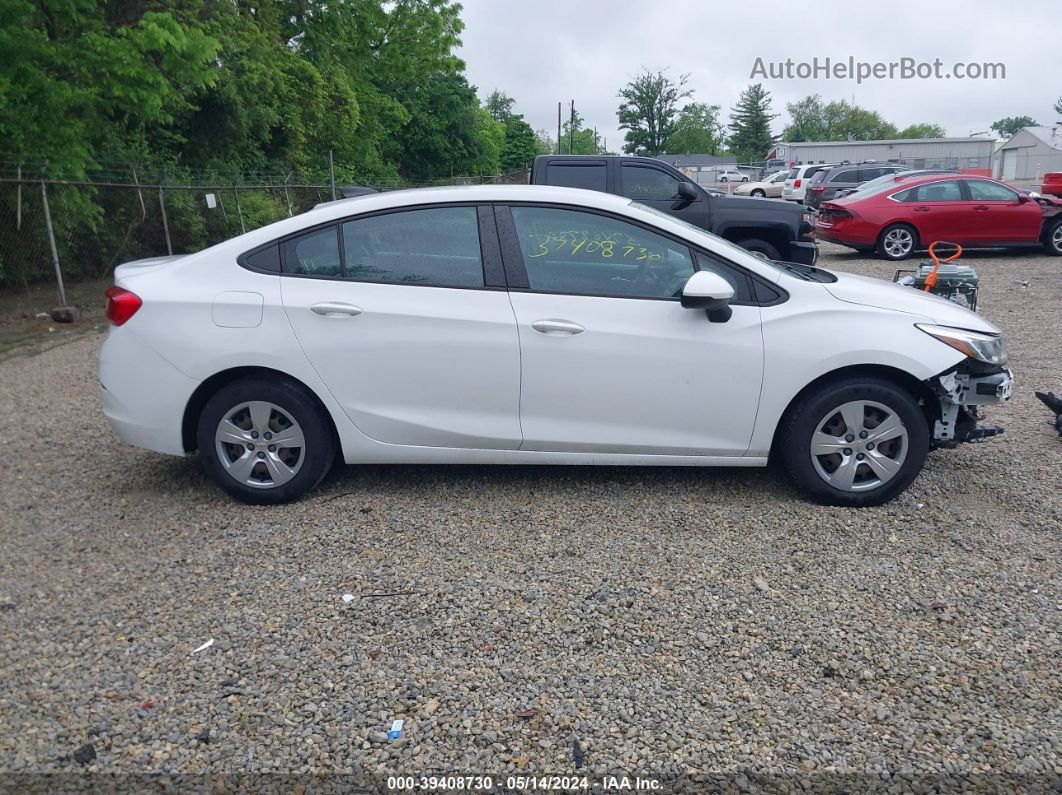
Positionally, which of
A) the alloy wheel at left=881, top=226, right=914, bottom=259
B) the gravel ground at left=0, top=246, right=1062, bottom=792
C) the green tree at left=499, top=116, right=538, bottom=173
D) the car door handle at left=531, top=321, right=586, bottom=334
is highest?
the green tree at left=499, top=116, right=538, bottom=173

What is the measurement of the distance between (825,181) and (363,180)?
574 inches

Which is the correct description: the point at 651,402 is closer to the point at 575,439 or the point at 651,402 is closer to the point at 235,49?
the point at 575,439

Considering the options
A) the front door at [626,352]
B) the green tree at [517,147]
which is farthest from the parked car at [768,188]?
the front door at [626,352]

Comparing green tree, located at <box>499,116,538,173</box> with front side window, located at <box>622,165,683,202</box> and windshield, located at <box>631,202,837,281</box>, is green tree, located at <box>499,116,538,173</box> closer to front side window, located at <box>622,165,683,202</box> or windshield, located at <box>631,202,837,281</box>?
front side window, located at <box>622,165,683,202</box>

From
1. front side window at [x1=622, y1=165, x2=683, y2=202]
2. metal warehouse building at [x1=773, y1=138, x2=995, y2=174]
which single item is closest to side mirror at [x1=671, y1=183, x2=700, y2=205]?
front side window at [x1=622, y1=165, x2=683, y2=202]

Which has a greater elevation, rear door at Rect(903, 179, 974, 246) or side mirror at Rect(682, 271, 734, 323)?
side mirror at Rect(682, 271, 734, 323)

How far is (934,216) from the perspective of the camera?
54.9ft

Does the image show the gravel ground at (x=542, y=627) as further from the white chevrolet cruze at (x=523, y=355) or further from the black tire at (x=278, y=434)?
the white chevrolet cruze at (x=523, y=355)

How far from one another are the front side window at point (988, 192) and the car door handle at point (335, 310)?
15.5 meters

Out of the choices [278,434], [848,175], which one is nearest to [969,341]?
[278,434]

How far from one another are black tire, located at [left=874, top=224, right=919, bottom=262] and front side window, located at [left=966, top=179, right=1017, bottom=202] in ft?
4.37

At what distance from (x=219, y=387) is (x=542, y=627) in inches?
90.9

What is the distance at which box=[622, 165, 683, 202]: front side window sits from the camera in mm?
12688

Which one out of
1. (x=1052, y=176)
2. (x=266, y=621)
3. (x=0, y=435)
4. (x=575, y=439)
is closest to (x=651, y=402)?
(x=575, y=439)
